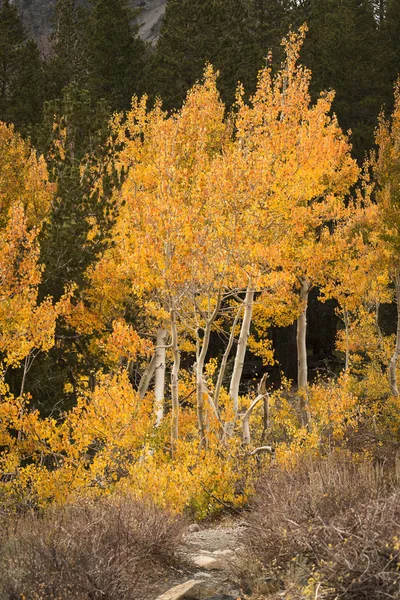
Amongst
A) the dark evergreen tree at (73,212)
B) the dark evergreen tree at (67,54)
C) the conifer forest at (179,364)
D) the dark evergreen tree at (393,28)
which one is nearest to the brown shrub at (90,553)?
the conifer forest at (179,364)

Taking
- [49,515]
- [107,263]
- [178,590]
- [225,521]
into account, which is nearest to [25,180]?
[107,263]

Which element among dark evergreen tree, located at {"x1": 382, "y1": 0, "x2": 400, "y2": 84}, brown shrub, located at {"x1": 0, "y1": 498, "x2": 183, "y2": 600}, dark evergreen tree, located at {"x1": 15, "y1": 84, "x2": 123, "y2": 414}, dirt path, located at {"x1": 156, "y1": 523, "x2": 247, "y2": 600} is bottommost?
dirt path, located at {"x1": 156, "y1": 523, "x2": 247, "y2": 600}

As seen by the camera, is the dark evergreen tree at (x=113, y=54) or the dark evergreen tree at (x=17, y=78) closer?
the dark evergreen tree at (x=17, y=78)

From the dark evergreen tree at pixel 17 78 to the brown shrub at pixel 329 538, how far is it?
24619mm

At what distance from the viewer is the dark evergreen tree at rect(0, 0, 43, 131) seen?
29.2 m

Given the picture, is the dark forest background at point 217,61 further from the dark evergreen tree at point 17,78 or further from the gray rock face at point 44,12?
the gray rock face at point 44,12

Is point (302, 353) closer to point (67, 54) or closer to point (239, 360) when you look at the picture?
point (239, 360)

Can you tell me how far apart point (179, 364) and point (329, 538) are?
7.27m

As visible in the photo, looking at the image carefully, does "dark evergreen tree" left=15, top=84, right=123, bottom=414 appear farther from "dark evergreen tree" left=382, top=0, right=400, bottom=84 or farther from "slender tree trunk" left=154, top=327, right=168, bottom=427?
"dark evergreen tree" left=382, top=0, right=400, bottom=84

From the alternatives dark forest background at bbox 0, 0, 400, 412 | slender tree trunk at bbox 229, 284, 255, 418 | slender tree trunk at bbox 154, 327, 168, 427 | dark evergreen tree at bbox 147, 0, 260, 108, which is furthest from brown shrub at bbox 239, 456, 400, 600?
dark evergreen tree at bbox 147, 0, 260, 108

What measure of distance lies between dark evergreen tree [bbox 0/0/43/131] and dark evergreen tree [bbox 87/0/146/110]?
7.93 feet

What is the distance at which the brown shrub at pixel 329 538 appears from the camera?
5.07 m

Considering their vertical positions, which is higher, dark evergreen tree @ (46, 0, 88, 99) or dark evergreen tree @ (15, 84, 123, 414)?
dark evergreen tree @ (46, 0, 88, 99)

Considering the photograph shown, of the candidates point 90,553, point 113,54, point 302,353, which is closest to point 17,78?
point 113,54
